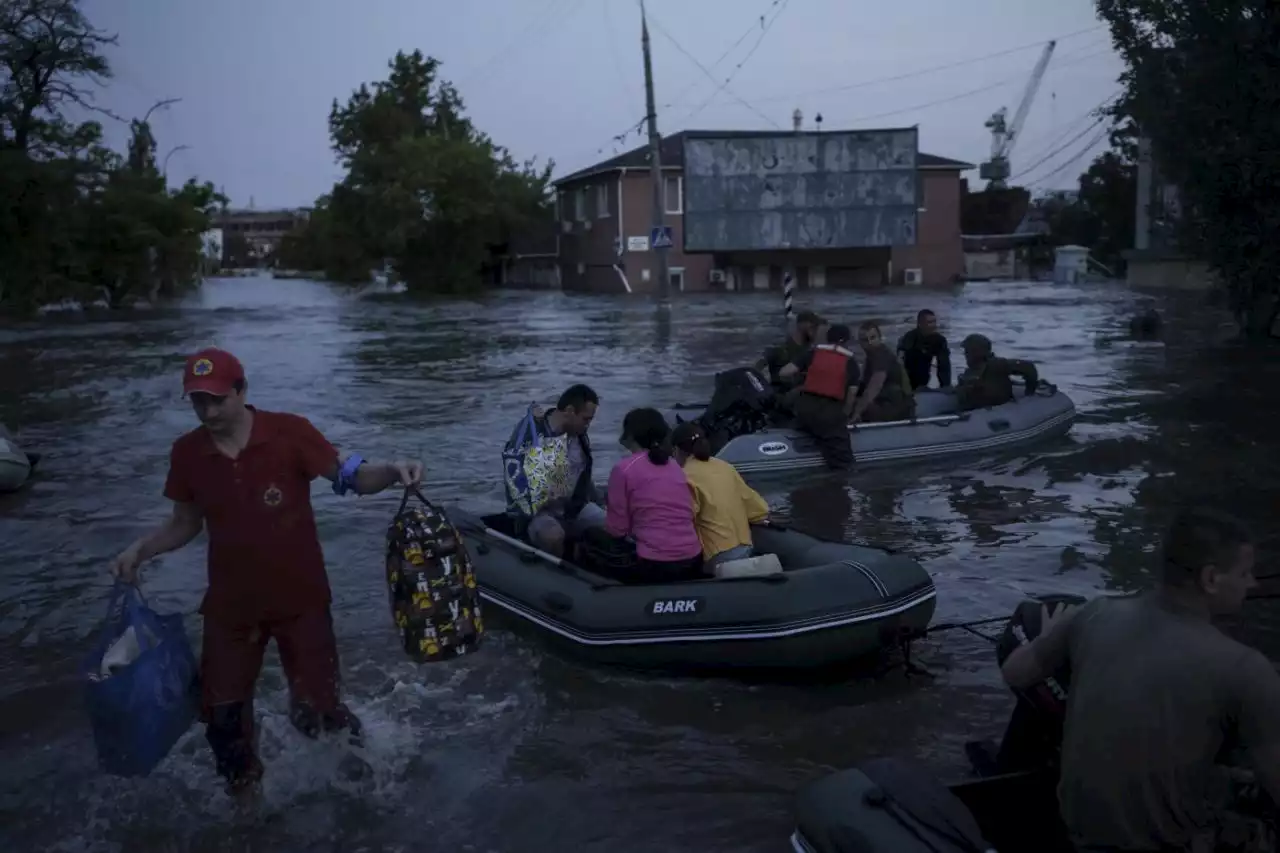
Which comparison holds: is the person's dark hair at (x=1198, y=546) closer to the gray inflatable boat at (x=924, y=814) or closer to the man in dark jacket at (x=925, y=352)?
the gray inflatable boat at (x=924, y=814)

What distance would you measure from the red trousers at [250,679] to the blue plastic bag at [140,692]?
10 cm

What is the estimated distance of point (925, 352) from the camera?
14.9m

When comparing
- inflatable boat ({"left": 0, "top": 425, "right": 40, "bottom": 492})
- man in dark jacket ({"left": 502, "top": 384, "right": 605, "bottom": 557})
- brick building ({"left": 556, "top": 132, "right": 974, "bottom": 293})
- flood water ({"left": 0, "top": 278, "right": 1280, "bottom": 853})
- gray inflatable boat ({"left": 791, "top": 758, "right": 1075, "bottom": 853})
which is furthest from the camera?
brick building ({"left": 556, "top": 132, "right": 974, "bottom": 293})

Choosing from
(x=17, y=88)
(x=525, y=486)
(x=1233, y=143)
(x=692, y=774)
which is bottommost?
(x=692, y=774)

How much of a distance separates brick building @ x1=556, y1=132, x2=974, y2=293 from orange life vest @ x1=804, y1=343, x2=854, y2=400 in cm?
3904

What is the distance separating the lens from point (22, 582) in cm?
943

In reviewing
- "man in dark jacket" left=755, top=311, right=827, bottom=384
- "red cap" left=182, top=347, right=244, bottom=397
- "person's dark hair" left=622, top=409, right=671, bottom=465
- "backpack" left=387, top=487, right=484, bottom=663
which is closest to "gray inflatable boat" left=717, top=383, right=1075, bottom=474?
"man in dark jacket" left=755, top=311, right=827, bottom=384


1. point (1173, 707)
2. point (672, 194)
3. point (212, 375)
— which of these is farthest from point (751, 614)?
point (672, 194)

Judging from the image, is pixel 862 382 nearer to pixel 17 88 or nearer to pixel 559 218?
pixel 17 88

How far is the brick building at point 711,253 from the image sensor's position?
52781 mm

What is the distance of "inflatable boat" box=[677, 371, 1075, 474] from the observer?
12062mm

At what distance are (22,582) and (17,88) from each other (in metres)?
32.1

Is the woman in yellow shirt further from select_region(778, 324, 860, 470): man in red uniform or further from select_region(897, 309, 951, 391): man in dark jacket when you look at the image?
select_region(897, 309, 951, 391): man in dark jacket

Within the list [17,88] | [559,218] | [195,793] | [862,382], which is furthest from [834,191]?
[195,793]
